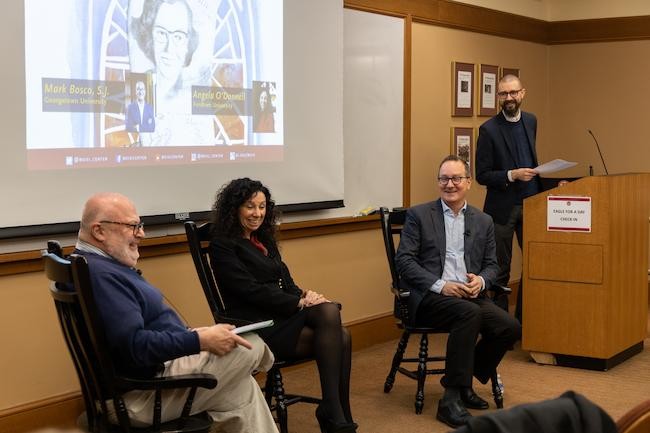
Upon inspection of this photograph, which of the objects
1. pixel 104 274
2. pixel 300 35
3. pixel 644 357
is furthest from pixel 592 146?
pixel 104 274

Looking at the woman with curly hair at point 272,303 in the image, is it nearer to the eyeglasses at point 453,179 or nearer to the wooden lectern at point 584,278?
the eyeglasses at point 453,179

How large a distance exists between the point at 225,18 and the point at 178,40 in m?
0.33

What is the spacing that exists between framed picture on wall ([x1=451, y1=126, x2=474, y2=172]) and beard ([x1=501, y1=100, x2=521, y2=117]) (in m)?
0.96

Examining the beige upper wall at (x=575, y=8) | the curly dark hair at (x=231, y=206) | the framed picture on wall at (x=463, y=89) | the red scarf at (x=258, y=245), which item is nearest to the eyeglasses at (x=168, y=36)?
the curly dark hair at (x=231, y=206)

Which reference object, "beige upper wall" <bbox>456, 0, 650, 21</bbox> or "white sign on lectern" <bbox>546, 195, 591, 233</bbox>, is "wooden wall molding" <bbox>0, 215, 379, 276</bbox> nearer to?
"white sign on lectern" <bbox>546, 195, 591, 233</bbox>

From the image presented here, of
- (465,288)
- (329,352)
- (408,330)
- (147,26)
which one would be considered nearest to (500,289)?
(465,288)

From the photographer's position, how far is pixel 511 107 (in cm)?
568

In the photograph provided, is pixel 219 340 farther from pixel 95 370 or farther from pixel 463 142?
pixel 463 142

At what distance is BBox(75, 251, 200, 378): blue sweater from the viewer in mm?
2869

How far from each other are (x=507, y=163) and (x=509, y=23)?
75.2 inches

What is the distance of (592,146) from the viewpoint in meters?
7.77

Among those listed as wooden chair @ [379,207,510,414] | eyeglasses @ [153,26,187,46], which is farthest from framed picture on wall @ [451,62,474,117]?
eyeglasses @ [153,26,187,46]

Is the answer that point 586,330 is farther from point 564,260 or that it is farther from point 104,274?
point 104,274

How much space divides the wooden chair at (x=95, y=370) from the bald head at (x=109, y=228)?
188 millimetres
